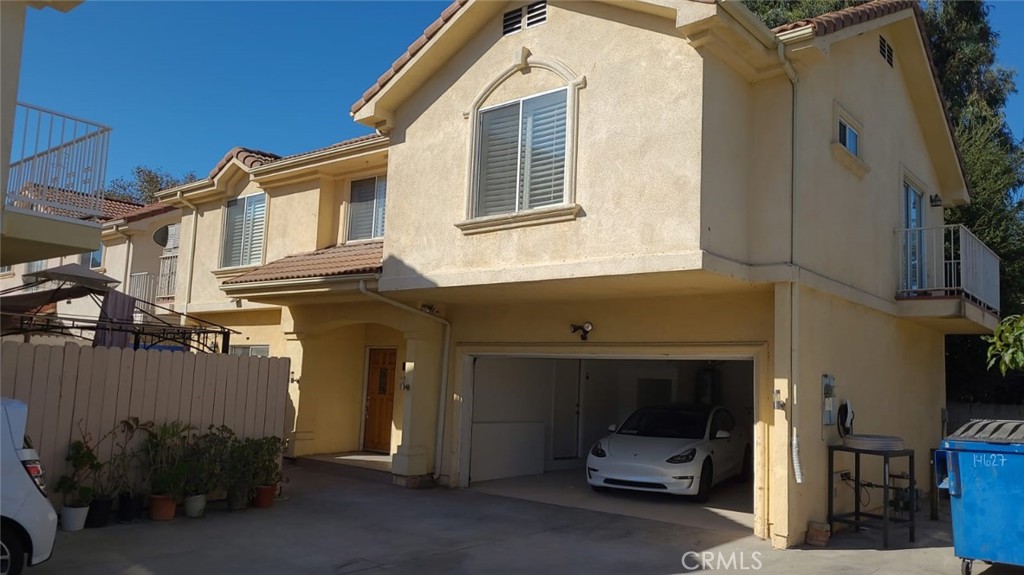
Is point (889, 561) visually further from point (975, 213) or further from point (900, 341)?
point (975, 213)

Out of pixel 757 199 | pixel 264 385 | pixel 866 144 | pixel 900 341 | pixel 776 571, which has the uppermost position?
pixel 866 144

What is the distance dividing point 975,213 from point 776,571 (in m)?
14.2

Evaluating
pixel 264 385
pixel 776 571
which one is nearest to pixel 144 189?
pixel 264 385

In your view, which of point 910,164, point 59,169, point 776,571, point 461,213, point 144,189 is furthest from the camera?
point 144,189

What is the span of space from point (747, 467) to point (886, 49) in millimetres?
7519

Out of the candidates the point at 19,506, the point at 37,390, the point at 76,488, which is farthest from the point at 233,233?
the point at 19,506

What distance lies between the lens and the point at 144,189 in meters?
42.7

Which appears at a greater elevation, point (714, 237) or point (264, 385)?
point (714, 237)

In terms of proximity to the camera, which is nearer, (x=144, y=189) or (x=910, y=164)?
(x=910, y=164)

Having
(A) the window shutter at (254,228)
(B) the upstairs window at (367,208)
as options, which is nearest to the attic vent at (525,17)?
(B) the upstairs window at (367,208)

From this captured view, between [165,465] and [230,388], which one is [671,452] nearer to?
[230,388]

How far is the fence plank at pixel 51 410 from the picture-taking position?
8.61m

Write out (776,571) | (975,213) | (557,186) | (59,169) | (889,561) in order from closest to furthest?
1. (776,571)
2. (889,561)
3. (59,169)
4. (557,186)
5. (975,213)

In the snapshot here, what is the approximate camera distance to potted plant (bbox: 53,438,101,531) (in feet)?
27.8
